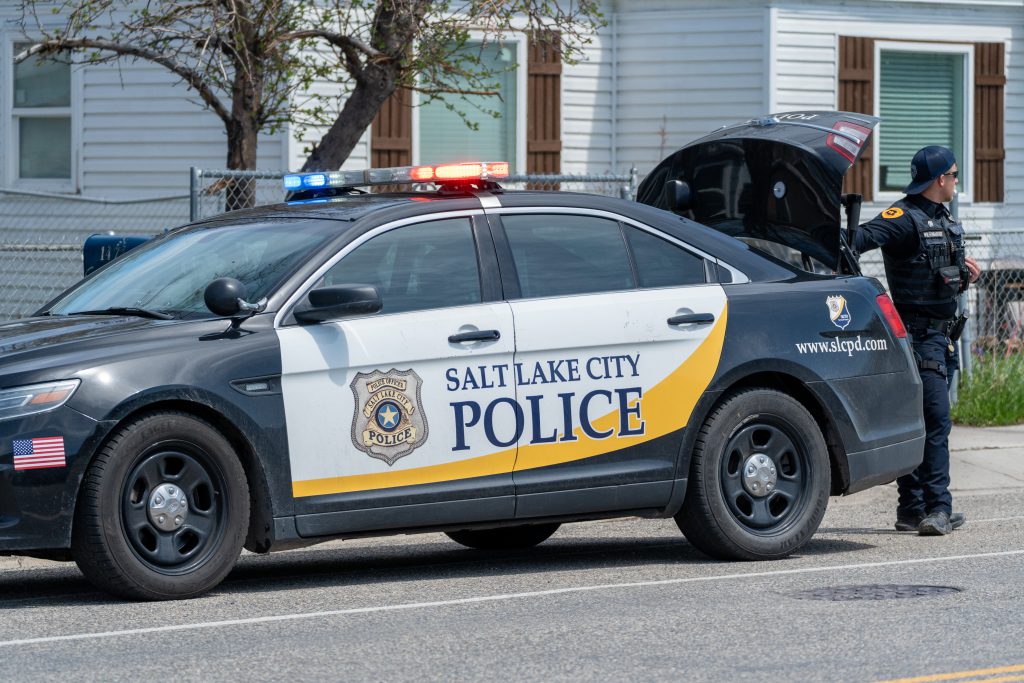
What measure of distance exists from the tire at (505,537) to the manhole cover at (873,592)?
1.71 m

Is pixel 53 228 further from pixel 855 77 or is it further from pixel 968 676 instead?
pixel 968 676

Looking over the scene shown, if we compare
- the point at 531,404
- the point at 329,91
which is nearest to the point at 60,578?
the point at 531,404

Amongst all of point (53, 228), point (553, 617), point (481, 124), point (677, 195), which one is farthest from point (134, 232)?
point (553, 617)

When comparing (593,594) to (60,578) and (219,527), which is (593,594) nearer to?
(219,527)

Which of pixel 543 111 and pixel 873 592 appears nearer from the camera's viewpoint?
pixel 873 592

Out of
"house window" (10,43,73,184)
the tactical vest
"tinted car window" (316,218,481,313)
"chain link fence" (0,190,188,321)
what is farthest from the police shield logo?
"house window" (10,43,73,184)

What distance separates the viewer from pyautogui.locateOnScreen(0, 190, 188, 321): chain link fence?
582 inches

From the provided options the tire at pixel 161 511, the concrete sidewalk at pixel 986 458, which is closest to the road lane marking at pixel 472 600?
the tire at pixel 161 511

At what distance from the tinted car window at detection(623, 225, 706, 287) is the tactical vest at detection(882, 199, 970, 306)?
142cm

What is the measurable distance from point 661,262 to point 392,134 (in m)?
10.0

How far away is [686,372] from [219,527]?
2125 mm

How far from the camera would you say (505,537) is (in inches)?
313

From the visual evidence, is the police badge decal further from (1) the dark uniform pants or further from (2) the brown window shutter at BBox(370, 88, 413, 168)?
(2) the brown window shutter at BBox(370, 88, 413, 168)

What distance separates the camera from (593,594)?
21.3 feet
